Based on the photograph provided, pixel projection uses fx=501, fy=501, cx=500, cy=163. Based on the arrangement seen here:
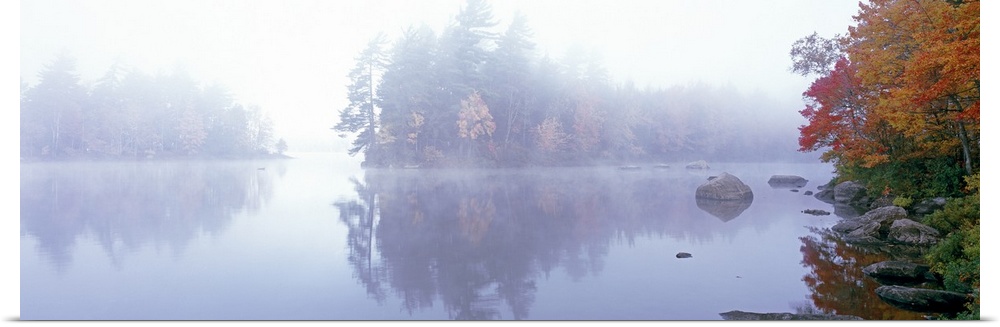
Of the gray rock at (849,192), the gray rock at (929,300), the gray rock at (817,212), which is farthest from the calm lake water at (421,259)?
the gray rock at (849,192)

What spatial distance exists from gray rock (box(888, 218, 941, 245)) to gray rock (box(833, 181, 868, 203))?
7.93 meters

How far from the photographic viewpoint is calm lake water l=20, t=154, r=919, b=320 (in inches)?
244

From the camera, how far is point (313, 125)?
25.3 m

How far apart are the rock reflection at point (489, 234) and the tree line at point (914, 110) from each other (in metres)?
3.96

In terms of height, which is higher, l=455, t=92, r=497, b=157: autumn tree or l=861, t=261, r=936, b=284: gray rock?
l=455, t=92, r=497, b=157: autumn tree

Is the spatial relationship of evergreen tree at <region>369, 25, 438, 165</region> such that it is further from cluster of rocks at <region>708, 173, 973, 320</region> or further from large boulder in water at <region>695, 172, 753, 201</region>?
cluster of rocks at <region>708, 173, 973, 320</region>

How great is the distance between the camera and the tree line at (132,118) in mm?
19422

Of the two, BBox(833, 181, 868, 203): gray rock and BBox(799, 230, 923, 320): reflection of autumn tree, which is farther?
BBox(833, 181, 868, 203): gray rock

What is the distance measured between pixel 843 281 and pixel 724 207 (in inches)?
361

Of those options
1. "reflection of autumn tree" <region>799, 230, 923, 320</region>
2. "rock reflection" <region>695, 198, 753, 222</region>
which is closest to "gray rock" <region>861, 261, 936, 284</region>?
"reflection of autumn tree" <region>799, 230, 923, 320</region>

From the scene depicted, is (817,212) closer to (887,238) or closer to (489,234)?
(887,238)

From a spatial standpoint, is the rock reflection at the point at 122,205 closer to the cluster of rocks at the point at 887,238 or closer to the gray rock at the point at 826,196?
the cluster of rocks at the point at 887,238

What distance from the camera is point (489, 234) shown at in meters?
10.9
